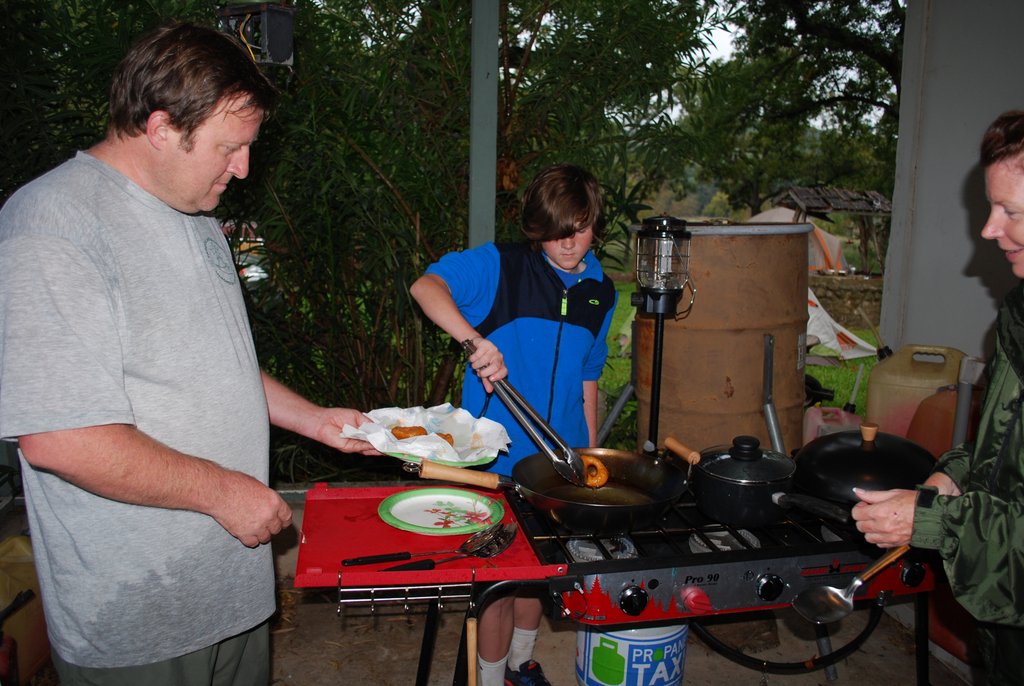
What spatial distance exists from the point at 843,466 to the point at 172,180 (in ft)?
5.87

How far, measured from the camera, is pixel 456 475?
1.88 m

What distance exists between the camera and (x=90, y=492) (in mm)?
1408

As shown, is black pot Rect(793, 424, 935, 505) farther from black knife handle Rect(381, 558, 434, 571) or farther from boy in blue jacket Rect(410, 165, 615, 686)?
black knife handle Rect(381, 558, 434, 571)

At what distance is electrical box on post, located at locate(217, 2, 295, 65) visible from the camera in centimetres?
303

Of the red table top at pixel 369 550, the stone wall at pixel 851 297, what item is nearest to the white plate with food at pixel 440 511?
the red table top at pixel 369 550

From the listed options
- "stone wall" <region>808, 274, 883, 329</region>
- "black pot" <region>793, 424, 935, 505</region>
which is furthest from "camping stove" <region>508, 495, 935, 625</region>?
"stone wall" <region>808, 274, 883, 329</region>

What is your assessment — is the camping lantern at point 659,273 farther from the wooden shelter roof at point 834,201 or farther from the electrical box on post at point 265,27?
the wooden shelter roof at point 834,201

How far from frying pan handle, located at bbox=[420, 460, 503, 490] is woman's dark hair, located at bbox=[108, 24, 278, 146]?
35.5 inches

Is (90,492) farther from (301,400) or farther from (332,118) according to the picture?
(332,118)

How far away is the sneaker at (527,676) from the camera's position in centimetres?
285

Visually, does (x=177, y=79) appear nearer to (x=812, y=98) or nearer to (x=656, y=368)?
(x=656, y=368)

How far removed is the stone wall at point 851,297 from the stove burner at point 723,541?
42.0 feet

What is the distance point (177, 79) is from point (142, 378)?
572mm

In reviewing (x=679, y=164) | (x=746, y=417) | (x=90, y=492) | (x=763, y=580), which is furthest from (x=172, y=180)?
(x=679, y=164)
